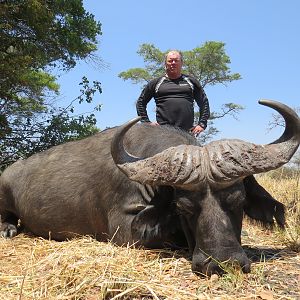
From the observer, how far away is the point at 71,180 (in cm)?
559

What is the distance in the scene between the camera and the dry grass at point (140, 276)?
3.04 m

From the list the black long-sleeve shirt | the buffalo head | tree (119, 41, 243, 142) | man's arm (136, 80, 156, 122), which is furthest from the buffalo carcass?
tree (119, 41, 243, 142)

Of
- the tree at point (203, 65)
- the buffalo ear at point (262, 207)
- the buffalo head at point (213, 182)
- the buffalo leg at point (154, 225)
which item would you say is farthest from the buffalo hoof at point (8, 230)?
the tree at point (203, 65)

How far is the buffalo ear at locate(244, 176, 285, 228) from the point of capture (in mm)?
4223

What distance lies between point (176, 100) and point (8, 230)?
2942 mm

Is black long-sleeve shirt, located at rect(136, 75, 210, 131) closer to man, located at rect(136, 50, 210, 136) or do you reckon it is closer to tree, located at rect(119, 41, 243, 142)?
man, located at rect(136, 50, 210, 136)

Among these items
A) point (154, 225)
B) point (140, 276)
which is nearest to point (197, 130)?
point (154, 225)

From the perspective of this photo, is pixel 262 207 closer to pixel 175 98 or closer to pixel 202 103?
pixel 175 98

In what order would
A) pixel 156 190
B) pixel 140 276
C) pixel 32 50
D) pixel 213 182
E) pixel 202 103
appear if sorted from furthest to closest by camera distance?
pixel 32 50
pixel 202 103
pixel 156 190
pixel 213 182
pixel 140 276

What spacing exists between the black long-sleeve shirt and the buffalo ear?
7.48 ft

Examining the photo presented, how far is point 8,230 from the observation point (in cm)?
630

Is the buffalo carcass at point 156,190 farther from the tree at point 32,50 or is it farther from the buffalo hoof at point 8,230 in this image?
the tree at point 32,50

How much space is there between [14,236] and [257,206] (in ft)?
11.3

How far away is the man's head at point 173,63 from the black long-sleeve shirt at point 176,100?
90 mm
